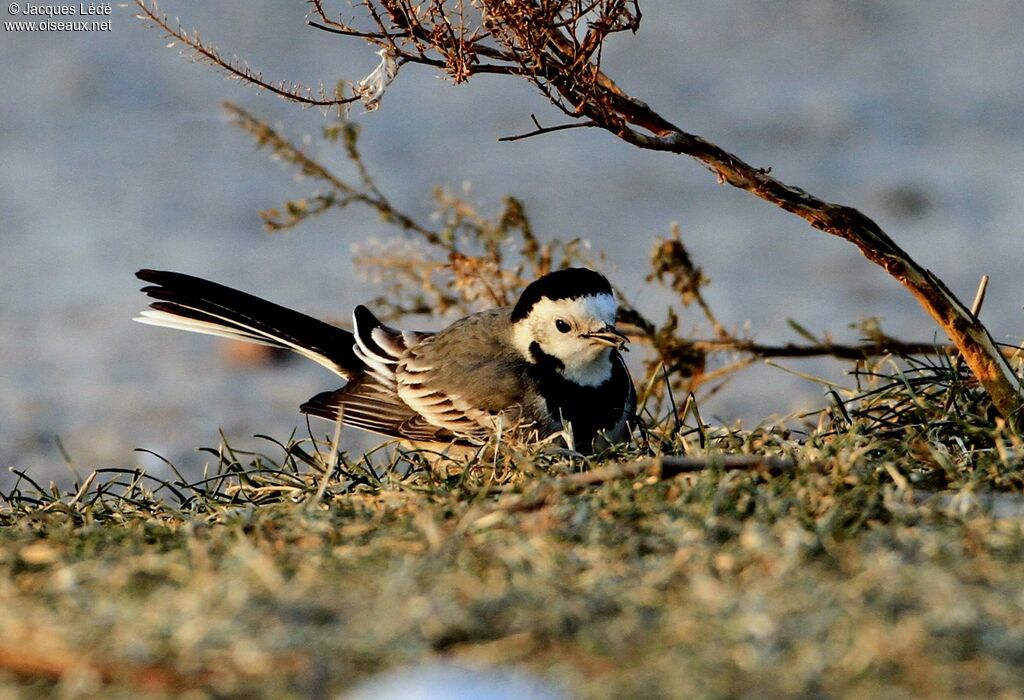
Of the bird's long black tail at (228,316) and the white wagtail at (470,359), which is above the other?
the bird's long black tail at (228,316)

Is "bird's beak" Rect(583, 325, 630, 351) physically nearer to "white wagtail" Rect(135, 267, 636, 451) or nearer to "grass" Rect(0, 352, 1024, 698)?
"white wagtail" Rect(135, 267, 636, 451)

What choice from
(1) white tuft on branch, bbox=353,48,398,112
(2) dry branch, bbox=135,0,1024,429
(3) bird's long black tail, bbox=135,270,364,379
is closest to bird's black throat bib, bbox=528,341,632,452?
(3) bird's long black tail, bbox=135,270,364,379

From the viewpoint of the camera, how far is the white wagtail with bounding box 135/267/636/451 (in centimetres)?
489

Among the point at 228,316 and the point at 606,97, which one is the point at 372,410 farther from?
the point at 606,97

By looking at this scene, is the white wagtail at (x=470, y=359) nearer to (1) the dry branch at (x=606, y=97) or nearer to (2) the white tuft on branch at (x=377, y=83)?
(1) the dry branch at (x=606, y=97)

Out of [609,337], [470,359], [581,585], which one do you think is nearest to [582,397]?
[609,337]

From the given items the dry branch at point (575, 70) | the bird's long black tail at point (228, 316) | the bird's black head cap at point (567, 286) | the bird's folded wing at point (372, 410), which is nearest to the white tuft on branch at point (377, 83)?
the dry branch at point (575, 70)

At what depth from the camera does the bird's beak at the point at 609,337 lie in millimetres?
4867

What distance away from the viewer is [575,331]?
498 centimetres

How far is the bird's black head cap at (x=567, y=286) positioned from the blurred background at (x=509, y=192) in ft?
8.23

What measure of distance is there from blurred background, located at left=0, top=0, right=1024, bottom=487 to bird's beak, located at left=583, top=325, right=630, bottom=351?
2.52 metres

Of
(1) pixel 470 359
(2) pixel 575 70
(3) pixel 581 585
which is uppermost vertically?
(1) pixel 470 359

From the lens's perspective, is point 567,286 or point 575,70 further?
point 567,286

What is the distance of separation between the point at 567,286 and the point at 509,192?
549 cm
